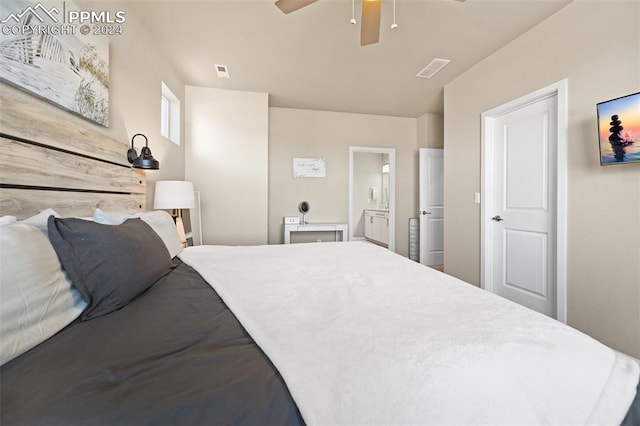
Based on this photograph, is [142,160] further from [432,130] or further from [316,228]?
[432,130]

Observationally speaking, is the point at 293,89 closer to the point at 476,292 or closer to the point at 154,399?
the point at 476,292

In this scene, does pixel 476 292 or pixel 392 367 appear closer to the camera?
pixel 392 367

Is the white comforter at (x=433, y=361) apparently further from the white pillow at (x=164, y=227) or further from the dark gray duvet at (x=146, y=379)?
→ the white pillow at (x=164, y=227)

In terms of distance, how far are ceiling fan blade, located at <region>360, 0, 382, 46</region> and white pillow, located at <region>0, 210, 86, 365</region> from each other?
2.08 m

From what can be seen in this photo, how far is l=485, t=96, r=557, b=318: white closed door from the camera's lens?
7.73 feet

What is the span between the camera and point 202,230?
373 centimetres

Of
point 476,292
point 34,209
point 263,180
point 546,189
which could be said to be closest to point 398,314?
point 476,292

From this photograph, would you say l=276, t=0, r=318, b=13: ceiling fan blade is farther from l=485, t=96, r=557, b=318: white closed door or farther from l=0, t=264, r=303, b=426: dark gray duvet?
l=485, t=96, r=557, b=318: white closed door

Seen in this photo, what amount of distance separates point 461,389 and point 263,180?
3.58 meters

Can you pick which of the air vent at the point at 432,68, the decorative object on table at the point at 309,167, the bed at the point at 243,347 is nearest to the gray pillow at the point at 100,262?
the bed at the point at 243,347

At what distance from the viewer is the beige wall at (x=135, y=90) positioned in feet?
6.07

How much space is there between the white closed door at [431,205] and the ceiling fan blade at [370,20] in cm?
281

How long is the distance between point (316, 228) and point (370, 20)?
291 centimetres

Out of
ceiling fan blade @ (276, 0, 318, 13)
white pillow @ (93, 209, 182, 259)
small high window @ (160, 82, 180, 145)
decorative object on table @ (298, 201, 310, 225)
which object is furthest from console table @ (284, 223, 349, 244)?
ceiling fan blade @ (276, 0, 318, 13)
